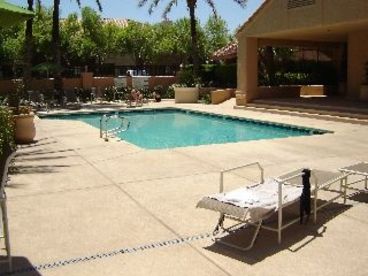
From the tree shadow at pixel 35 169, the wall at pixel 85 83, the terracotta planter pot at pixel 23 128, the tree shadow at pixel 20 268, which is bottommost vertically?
the tree shadow at pixel 20 268

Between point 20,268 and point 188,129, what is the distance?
1443cm

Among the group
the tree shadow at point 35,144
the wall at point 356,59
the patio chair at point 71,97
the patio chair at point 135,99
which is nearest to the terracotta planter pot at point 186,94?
the patio chair at point 135,99

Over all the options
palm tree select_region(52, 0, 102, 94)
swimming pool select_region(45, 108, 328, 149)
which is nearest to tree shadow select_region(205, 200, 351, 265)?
swimming pool select_region(45, 108, 328, 149)

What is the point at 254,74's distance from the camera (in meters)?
24.0

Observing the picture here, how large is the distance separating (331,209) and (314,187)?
0.78 meters

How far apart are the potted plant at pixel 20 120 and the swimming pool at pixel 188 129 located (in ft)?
12.1

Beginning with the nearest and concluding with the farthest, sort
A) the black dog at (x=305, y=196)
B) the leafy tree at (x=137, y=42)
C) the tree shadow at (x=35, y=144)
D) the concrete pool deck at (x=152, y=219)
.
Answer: the concrete pool deck at (x=152, y=219) < the black dog at (x=305, y=196) < the tree shadow at (x=35, y=144) < the leafy tree at (x=137, y=42)

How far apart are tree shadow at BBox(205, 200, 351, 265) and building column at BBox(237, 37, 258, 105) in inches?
691

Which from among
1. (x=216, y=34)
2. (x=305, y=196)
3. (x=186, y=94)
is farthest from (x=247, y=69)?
(x=216, y=34)

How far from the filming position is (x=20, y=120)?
1305cm

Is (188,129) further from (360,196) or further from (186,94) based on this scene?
(360,196)

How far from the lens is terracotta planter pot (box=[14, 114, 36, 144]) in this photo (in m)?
12.9

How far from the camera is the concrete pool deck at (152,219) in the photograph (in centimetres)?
498

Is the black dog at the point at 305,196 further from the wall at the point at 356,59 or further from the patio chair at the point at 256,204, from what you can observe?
the wall at the point at 356,59
